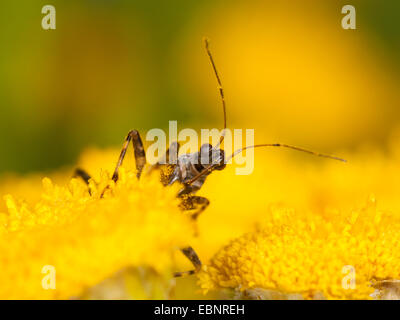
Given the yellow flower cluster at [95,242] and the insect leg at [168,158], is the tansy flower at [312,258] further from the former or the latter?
the insect leg at [168,158]

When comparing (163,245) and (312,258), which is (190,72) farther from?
(163,245)

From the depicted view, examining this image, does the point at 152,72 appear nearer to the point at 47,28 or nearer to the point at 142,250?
the point at 47,28

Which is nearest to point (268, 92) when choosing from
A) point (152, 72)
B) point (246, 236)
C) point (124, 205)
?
point (152, 72)

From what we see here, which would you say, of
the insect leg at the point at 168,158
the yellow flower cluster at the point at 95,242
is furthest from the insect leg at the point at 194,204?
the yellow flower cluster at the point at 95,242

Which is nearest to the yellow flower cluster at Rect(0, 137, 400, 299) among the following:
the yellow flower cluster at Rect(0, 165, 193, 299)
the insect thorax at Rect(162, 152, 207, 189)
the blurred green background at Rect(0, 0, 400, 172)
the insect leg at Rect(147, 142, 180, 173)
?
the yellow flower cluster at Rect(0, 165, 193, 299)

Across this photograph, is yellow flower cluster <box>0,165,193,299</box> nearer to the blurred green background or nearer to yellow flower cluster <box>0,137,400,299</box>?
yellow flower cluster <box>0,137,400,299</box>
